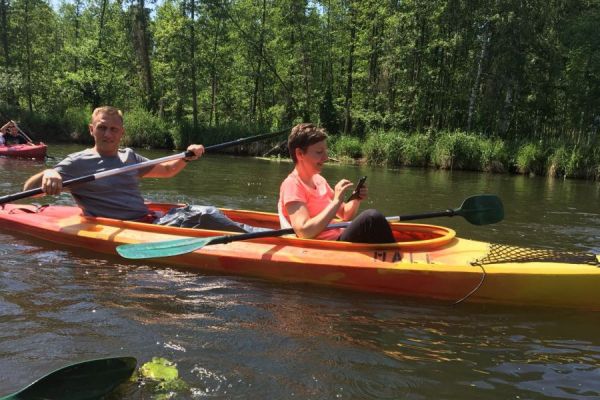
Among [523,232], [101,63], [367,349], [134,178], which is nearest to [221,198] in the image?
[134,178]

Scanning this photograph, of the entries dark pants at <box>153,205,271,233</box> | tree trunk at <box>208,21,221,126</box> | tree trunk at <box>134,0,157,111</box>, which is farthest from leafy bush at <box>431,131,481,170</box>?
tree trunk at <box>134,0,157,111</box>

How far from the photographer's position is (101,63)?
27.2 meters

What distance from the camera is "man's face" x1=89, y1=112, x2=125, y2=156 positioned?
4.56 m

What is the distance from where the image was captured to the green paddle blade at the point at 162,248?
399 centimetres

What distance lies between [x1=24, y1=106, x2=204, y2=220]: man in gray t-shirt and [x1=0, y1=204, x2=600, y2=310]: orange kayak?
242 mm

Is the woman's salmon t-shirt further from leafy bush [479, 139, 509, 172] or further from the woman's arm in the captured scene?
leafy bush [479, 139, 509, 172]

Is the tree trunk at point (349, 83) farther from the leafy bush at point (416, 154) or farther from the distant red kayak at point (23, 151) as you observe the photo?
the distant red kayak at point (23, 151)

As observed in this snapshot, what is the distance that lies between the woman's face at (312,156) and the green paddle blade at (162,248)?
937mm

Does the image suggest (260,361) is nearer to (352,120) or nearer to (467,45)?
(467,45)

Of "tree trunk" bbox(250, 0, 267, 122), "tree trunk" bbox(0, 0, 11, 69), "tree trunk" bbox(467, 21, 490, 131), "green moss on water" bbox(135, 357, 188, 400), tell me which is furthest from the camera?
"tree trunk" bbox(0, 0, 11, 69)

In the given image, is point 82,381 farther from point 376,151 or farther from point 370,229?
point 376,151

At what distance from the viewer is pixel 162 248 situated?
13.5ft

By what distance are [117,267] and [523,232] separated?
4900 mm

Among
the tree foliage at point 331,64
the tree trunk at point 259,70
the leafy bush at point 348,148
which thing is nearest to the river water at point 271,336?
the tree foliage at point 331,64
